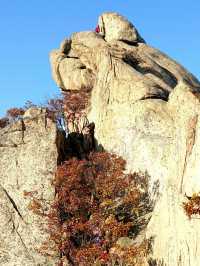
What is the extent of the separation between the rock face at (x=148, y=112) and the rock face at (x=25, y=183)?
15.9 ft

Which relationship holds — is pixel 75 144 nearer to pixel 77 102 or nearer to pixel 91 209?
pixel 77 102

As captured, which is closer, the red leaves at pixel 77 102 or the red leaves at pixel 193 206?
the red leaves at pixel 193 206

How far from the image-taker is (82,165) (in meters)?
36.8

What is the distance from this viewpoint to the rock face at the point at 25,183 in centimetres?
3578

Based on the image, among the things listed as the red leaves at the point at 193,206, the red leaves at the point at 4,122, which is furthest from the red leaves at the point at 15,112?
the red leaves at the point at 193,206

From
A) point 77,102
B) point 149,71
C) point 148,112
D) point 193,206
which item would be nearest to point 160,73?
point 149,71

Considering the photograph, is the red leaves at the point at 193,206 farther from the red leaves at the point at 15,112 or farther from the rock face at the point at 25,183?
the red leaves at the point at 15,112

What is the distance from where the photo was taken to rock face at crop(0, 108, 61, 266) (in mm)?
35781

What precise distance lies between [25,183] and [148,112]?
350 inches

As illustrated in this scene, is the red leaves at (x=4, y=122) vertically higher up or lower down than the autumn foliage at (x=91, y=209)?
higher up

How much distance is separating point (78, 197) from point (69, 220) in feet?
4.65

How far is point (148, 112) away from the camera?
129 ft

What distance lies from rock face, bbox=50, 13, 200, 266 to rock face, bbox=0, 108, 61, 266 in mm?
4852

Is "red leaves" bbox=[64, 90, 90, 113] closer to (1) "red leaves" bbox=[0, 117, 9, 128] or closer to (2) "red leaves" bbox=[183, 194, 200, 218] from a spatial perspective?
(1) "red leaves" bbox=[0, 117, 9, 128]
